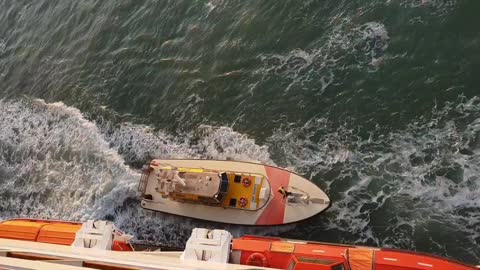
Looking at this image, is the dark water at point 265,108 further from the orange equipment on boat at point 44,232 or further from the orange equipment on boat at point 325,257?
the orange equipment on boat at point 44,232

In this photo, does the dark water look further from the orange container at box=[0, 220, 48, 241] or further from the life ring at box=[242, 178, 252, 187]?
the orange container at box=[0, 220, 48, 241]

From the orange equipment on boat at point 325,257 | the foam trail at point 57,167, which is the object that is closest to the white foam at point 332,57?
the orange equipment on boat at point 325,257

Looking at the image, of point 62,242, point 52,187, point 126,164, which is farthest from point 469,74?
point 52,187

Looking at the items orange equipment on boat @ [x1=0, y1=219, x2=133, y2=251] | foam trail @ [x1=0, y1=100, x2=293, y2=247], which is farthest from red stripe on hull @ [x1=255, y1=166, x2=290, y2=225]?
orange equipment on boat @ [x1=0, y1=219, x2=133, y2=251]

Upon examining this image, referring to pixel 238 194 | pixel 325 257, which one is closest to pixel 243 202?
pixel 238 194

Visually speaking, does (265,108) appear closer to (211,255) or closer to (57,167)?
(211,255)
